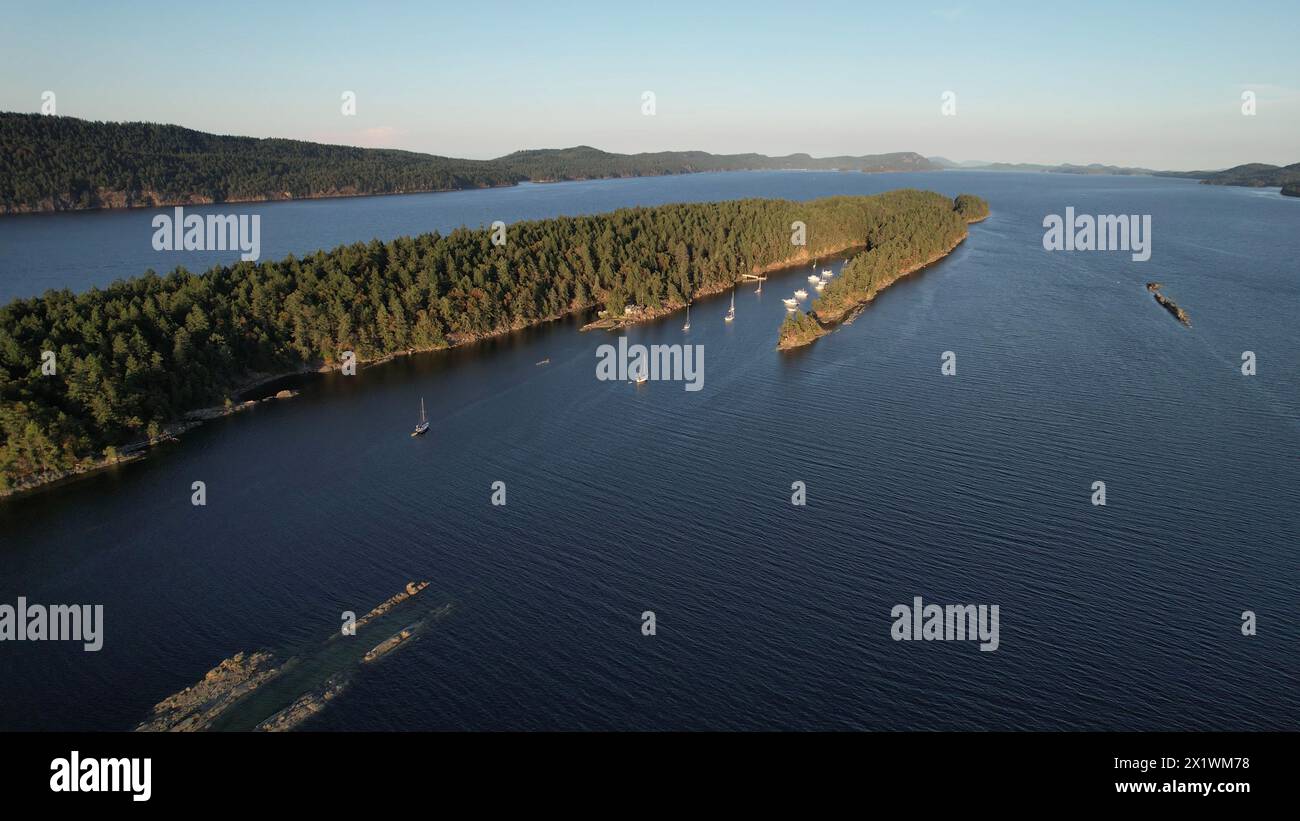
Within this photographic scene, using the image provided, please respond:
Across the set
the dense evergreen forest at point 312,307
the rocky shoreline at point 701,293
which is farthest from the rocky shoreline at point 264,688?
the rocky shoreline at point 701,293

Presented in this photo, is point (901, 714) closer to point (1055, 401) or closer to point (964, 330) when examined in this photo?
point (1055, 401)

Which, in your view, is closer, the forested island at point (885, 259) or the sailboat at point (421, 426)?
the sailboat at point (421, 426)

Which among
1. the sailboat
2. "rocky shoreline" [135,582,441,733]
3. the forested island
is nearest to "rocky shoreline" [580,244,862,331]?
the forested island

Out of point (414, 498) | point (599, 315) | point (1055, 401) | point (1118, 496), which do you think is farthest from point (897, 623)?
point (599, 315)

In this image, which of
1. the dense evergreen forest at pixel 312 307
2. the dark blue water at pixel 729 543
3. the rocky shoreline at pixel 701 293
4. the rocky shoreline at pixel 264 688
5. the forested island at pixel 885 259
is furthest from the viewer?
the rocky shoreline at pixel 701 293

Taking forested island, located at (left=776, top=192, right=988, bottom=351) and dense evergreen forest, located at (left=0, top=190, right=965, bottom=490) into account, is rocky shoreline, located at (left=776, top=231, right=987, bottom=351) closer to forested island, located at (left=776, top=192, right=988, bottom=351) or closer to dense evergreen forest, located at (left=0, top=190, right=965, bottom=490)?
forested island, located at (left=776, top=192, right=988, bottom=351)

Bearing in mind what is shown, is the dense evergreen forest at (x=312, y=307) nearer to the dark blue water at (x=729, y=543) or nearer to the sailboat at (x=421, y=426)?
the dark blue water at (x=729, y=543)

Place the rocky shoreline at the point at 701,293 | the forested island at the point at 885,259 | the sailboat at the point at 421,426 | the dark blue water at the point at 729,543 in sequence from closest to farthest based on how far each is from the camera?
the dark blue water at the point at 729,543
the sailboat at the point at 421,426
the forested island at the point at 885,259
the rocky shoreline at the point at 701,293
